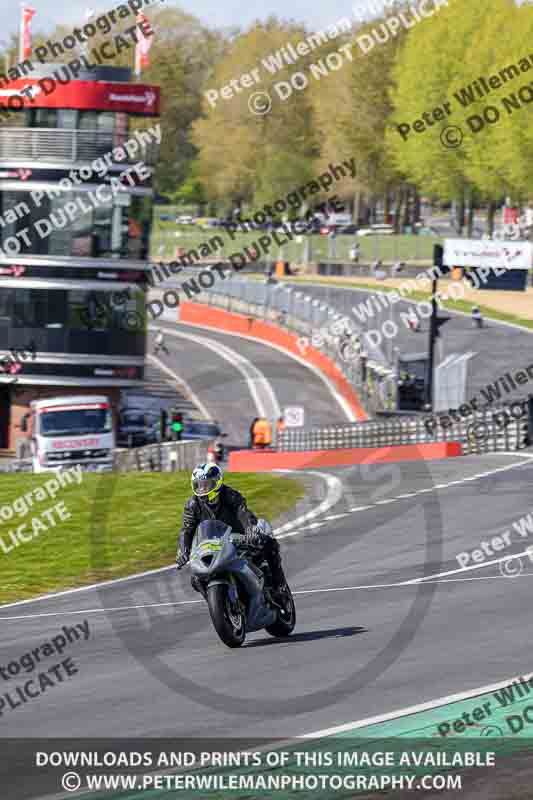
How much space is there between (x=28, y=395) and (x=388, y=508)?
30.6 metres

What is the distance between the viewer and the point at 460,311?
80.5 metres

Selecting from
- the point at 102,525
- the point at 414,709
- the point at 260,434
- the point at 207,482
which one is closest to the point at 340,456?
the point at 260,434

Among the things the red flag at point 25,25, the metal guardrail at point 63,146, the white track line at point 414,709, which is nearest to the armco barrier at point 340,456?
the metal guardrail at point 63,146

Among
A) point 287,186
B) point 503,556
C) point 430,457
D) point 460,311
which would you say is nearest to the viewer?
point 503,556

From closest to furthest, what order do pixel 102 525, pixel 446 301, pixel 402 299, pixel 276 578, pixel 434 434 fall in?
pixel 276 578 < pixel 102 525 < pixel 434 434 < pixel 446 301 < pixel 402 299

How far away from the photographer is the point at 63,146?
51312 mm

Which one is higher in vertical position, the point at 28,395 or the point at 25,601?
the point at 25,601

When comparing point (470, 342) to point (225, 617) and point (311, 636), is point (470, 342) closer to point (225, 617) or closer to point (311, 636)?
point (311, 636)

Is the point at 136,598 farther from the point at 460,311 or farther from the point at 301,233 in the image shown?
the point at 301,233

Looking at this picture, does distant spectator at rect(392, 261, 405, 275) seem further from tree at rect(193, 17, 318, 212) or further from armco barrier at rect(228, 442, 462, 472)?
armco barrier at rect(228, 442, 462, 472)

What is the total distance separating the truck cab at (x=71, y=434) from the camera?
42.6 m

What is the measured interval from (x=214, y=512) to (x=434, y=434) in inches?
942

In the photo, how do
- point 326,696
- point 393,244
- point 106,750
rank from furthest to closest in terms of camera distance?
point 393,244 < point 326,696 < point 106,750

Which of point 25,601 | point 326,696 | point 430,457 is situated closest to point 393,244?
point 430,457
